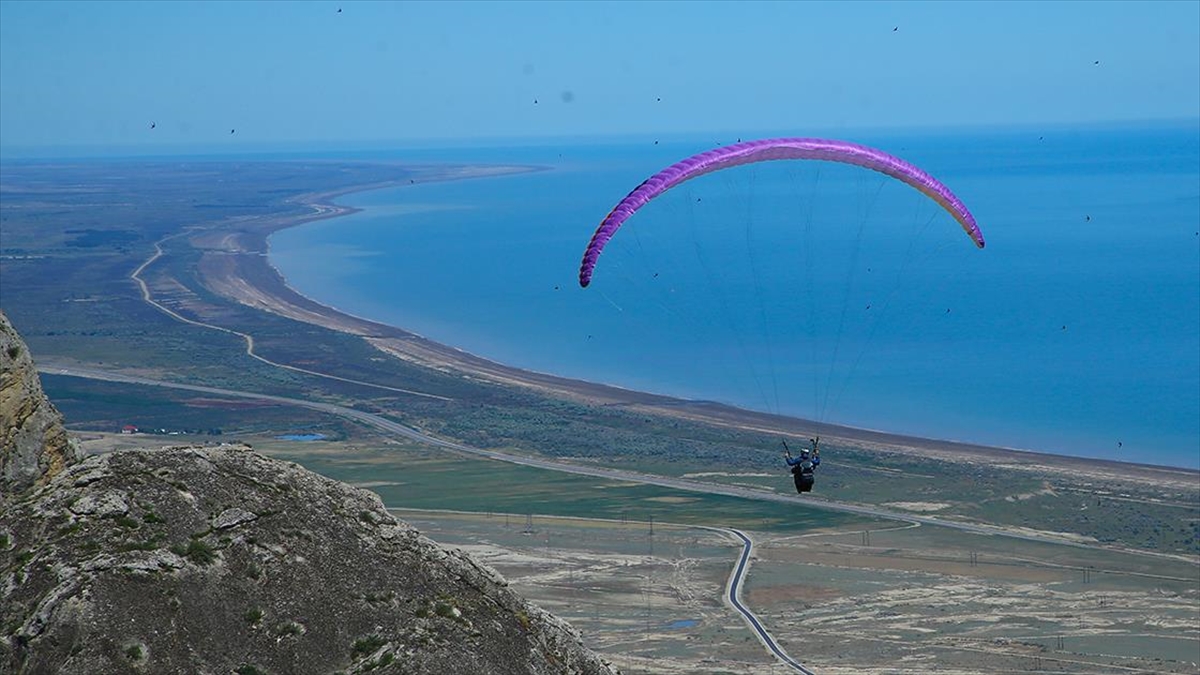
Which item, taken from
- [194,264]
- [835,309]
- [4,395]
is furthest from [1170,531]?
[194,264]

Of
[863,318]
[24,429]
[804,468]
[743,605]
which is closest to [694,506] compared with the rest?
[743,605]

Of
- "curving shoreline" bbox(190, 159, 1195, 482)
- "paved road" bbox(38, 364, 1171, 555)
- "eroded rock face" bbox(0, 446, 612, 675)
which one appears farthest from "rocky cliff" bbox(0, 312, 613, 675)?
"curving shoreline" bbox(190, 159, 1195, 482)

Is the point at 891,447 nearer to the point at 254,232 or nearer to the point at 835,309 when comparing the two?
the point at 835,309

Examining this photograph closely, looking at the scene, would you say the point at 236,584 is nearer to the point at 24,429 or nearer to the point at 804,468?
the point at 24,429

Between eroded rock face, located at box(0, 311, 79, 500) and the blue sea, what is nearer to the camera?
eroded rock face, located at box(0, 311, 79, 500)

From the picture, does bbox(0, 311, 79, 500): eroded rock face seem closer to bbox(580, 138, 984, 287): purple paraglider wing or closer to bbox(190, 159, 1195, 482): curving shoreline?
bbox(580, 138, 984, 287): purple paraglider wing

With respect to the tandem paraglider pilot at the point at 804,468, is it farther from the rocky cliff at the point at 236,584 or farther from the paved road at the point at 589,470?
the paved road at the point at 589,470
